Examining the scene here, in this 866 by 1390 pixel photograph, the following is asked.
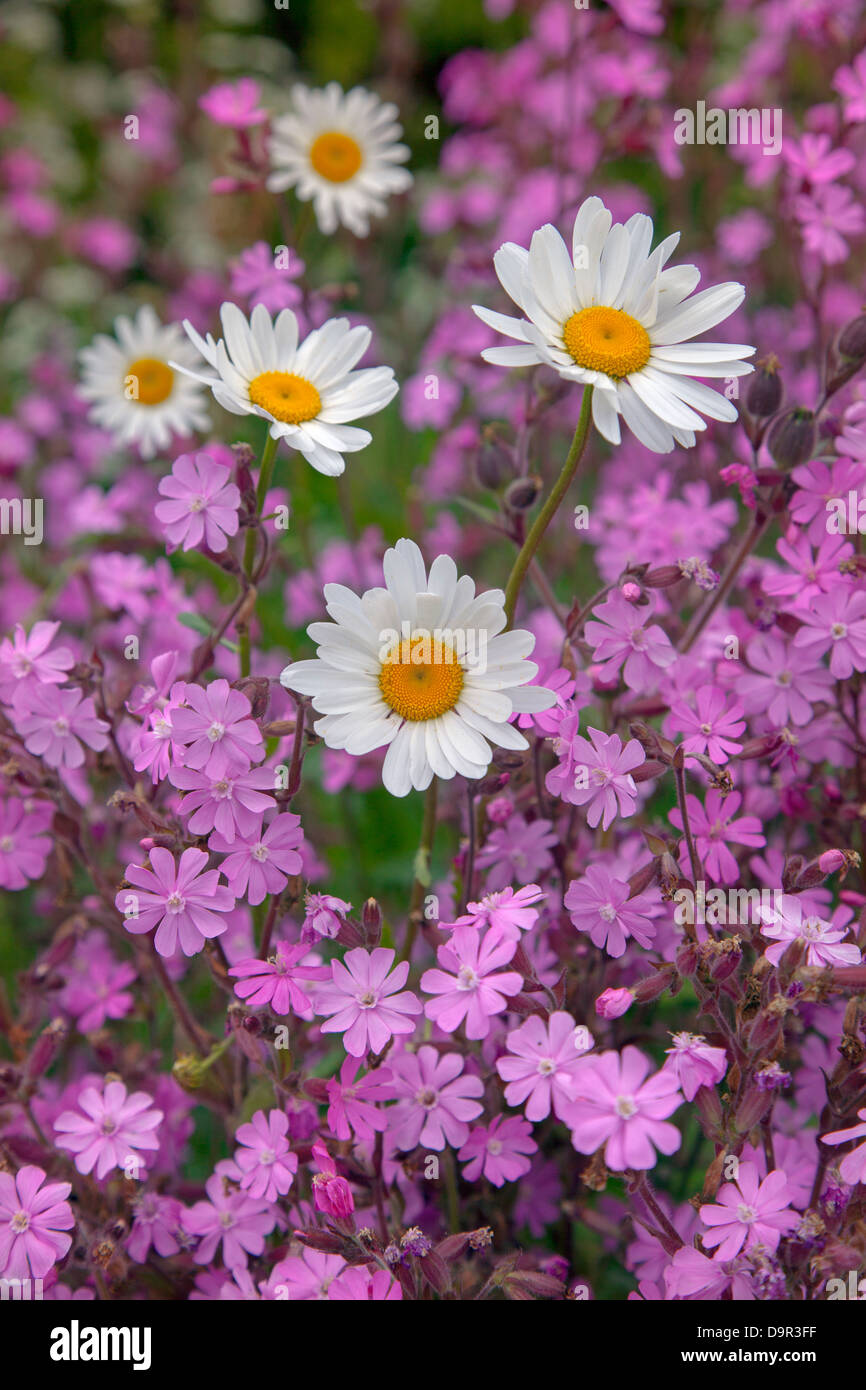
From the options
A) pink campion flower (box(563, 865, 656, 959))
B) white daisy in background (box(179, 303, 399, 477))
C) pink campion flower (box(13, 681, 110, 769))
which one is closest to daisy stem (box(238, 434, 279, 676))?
white daisy in background (box(179, 303, 399, 477))

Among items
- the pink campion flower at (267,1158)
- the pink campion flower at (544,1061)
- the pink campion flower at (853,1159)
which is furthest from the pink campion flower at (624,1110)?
the pink campion flower at (267,1158)

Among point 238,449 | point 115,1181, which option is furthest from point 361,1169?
point 238,449

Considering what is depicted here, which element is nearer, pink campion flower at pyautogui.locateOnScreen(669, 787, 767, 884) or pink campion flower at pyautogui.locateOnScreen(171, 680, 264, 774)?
pink campion flower at pyautogui.locateOnScreen(171, 680, 264, 774)

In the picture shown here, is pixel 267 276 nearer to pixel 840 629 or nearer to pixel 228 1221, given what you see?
pixel 840 629

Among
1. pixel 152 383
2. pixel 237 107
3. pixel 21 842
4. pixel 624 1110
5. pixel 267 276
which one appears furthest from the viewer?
pixel 152 383

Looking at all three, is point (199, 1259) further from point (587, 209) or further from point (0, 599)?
point (0, 599)

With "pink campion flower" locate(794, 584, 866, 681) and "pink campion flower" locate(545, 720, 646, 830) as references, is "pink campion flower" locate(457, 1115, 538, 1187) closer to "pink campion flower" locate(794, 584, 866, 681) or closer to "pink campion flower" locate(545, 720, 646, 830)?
"pink campion flower" locate(545, 720, 646, 830)

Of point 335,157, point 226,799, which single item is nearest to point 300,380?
point 226,799
